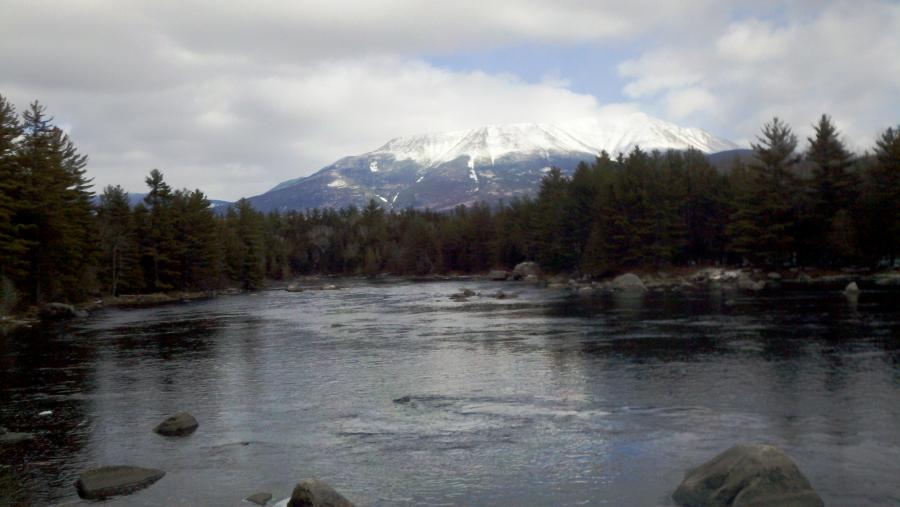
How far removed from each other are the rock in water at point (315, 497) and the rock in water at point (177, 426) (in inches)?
305

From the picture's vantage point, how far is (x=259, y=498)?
45.4ft

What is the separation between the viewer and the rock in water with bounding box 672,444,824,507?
40.7ft

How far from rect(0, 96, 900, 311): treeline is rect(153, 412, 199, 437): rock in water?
139 feet

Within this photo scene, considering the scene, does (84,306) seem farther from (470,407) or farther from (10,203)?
(470,407)

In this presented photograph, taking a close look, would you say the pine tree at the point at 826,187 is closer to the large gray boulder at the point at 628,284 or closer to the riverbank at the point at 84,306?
the large gray boulder at the point at 628,284

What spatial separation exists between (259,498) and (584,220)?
297 feet

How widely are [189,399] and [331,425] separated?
22.6 feet

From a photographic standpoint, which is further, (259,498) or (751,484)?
(259,498)

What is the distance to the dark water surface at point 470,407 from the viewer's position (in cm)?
1471

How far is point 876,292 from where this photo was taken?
2106 inches

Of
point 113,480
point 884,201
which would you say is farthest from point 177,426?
point 884,201

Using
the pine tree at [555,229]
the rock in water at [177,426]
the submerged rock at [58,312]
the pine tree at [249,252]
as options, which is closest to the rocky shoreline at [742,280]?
the pine tree at [555,229]

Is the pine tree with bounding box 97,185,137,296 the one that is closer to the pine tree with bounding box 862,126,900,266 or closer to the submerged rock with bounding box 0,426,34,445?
the submerged rock with bounding box 0,426,34,445

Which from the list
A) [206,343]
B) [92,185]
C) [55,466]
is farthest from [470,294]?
[55,466]
